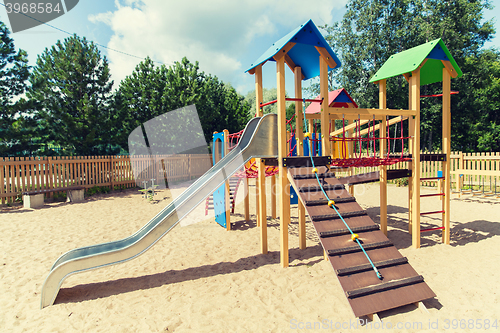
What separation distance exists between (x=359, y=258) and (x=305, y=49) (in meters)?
3.67

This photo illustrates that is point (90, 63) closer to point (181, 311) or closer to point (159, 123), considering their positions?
point (159, 123)

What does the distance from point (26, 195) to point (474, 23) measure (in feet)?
110

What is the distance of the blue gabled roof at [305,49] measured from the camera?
4.19 m

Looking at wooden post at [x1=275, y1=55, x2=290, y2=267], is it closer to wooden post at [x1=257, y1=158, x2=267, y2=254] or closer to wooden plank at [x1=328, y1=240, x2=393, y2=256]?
wooden post at [x1=257, y1=158, x2=267, y2=254]

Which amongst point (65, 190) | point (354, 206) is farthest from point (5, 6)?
point (354, 206)

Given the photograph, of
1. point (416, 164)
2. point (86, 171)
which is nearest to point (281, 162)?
point (416, 164)

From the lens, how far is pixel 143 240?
3.85m

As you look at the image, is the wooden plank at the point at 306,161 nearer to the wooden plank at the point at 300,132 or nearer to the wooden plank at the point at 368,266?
the wooden plank at the point at 300,132

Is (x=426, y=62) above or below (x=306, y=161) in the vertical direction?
above

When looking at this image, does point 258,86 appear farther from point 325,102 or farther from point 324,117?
point 324,117

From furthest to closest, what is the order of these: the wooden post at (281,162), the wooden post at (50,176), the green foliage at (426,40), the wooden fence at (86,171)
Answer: the green foliage at (426,40) < the wooden post at (50,176) < the wooden fence at (86,171) < the wooden post at (281,162)

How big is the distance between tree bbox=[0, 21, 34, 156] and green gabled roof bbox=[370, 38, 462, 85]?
14099 millimetres

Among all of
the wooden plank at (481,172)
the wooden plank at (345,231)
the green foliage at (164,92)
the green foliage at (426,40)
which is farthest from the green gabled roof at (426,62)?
the green foliage at (426,40)

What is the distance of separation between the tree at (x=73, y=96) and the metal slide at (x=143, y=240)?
1150 cm
